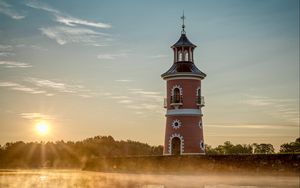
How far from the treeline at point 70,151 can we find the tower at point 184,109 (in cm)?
2740

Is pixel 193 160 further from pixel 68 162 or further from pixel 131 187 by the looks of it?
pixel 68 162

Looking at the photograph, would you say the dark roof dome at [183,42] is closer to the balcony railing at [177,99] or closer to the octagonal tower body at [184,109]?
the octagonal tower body at [184,109]

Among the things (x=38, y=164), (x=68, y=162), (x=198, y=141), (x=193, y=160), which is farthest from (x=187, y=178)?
(x=38, y=164)

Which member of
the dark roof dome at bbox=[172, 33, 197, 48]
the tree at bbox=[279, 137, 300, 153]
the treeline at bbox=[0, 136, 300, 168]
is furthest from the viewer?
the treeline at bbox=[0, 136, 300, 168]

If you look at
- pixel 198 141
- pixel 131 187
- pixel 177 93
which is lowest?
pixel 131 187

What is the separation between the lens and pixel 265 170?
28.2 metres

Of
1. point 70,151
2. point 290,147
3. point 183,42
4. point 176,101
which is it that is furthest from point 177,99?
point 70,151

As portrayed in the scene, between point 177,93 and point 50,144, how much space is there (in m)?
43.7

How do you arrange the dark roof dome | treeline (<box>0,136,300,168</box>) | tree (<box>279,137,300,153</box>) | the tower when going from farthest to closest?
treeline (<box>0,136,300,168</box>) → tree (<box>279,137,300,153</box>) → the dark roof dome → the tower

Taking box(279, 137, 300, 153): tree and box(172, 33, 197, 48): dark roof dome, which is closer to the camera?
box(172, 33, 197, 48): dark roof dome

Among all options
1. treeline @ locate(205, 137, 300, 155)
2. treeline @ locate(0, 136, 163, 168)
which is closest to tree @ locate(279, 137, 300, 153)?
treeline @ locate(205, 137, 300, 155)

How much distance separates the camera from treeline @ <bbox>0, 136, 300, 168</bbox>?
218 ft

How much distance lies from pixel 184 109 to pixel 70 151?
3700cm

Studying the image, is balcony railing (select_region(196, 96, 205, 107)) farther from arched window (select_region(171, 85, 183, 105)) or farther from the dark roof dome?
the dark roof dome
